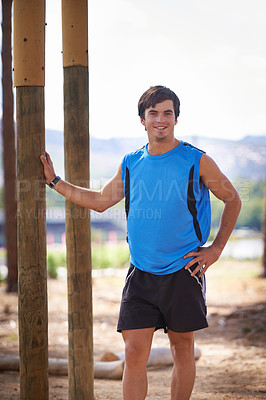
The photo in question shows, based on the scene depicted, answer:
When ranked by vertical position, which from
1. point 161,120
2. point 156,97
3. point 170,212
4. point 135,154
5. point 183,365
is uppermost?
point 156,97

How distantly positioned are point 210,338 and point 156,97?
3827 millimetres

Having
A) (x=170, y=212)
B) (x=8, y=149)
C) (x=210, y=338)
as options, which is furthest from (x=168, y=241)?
(x=8, y=149)

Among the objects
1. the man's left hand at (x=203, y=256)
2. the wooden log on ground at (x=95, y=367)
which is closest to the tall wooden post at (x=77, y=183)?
the man's left hand at (x=203, y=256)

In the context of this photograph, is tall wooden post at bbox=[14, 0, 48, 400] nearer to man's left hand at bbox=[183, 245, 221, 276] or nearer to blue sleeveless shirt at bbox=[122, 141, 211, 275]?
blue sleeveless shirt at bbox=[122, 141, 211, 275]

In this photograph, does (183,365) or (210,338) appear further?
(210,338)

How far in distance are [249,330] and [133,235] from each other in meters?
3.72

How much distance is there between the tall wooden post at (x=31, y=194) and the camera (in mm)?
2518

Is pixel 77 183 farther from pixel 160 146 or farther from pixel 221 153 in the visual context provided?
pixel 221 153

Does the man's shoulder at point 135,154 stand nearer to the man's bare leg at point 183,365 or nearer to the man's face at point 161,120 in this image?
the man's face at point 161,120

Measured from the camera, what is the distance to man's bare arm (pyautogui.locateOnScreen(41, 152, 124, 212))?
8.63ft

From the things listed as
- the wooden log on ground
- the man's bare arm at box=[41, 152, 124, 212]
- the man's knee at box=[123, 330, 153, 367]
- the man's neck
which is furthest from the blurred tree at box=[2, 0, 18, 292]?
the man's knee at box=[123, 330, 153, 367]

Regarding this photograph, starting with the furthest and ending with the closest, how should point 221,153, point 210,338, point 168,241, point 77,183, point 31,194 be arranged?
1. point 221,153
2. point 210,338
3. point 77,183
4. point 31,194
5. point 168,241


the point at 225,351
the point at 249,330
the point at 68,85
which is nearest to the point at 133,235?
the point at 68,85

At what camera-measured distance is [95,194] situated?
269cm
